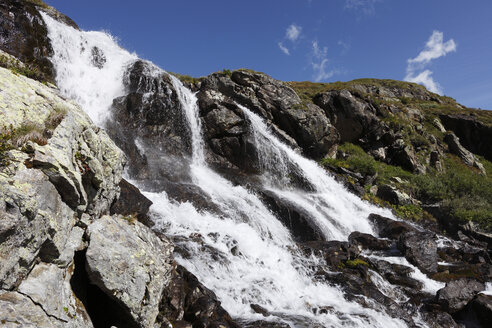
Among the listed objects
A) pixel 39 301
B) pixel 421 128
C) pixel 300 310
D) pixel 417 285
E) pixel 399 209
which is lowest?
pixel 39 301

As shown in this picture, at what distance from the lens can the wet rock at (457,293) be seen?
40.5ft

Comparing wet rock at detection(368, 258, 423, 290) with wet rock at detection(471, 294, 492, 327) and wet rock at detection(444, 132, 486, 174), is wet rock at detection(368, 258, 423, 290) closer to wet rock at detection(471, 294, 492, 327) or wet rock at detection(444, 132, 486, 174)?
wet rock at detection(471, 294, 492, 327)

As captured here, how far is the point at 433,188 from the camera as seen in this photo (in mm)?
32781

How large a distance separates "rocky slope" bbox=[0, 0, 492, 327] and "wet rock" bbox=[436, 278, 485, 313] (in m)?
0.05

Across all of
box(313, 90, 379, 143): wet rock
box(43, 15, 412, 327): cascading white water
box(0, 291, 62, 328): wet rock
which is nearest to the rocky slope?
box(0, 291, 62, 328): wet rock

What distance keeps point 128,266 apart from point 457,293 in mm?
13533

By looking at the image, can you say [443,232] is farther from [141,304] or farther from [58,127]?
[58,127]

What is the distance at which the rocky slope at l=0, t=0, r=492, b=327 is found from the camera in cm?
561

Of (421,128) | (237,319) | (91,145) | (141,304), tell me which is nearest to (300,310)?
(237,319)

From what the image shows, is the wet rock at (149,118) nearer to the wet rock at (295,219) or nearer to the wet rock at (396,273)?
the wet rock at (295,219)

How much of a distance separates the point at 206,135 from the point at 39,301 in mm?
22707

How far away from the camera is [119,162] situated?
30.6ft

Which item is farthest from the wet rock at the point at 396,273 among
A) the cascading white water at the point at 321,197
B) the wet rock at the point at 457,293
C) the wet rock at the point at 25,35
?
the wet rock at the point at 25,35

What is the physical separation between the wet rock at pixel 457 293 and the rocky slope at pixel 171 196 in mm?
54
